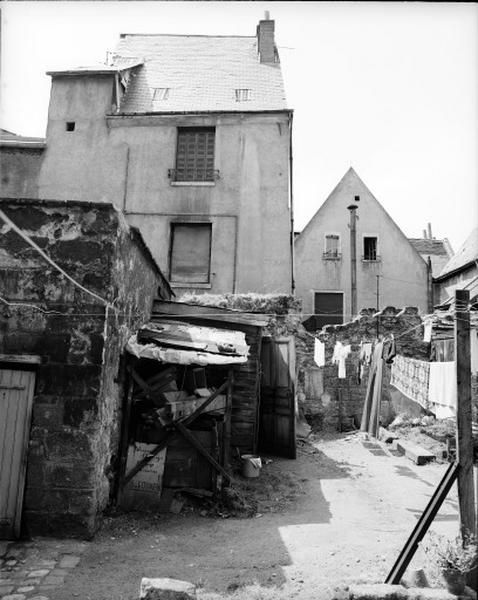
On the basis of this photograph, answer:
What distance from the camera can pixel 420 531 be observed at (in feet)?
14.8

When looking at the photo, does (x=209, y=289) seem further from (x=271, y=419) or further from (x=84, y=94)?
(x=84, y=94)

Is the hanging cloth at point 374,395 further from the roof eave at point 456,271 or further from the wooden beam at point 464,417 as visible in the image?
the roof eave at point 456,271

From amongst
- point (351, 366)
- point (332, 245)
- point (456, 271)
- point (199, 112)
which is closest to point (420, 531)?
point (351, 366)

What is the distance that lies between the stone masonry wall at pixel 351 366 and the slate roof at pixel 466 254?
7834 millimetres

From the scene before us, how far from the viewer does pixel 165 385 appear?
7.22 meters

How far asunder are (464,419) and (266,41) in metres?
17.7

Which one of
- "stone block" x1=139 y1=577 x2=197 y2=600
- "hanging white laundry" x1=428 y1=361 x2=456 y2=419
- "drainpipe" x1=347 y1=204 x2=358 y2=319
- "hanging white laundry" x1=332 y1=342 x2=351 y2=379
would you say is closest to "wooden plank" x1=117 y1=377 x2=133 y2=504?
"stone block" x1=139 y1=577 x2=197 y2=600

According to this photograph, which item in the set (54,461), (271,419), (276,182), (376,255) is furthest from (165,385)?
(376,255)

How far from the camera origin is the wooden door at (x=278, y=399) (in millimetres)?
10719

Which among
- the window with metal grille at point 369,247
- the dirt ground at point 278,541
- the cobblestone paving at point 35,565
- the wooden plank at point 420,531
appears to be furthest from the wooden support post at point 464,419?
the window with metal grille at point 369,247

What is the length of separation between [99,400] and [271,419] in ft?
19.0

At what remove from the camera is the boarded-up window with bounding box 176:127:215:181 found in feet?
52.1

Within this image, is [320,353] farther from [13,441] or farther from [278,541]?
[13,441]

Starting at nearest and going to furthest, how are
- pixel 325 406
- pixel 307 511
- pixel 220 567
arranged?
pixel 220 567, pixel 307 511, pixel 325 406
